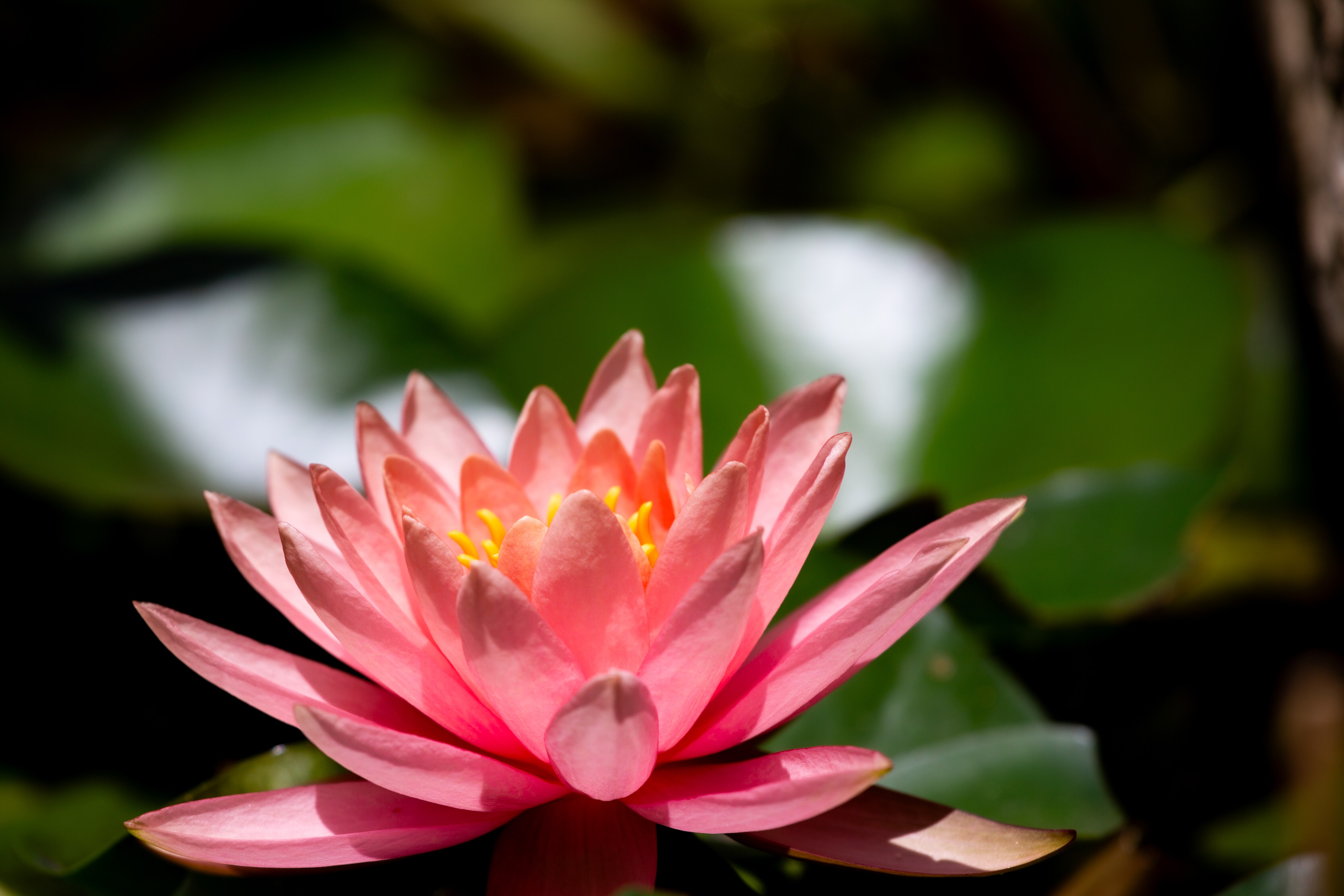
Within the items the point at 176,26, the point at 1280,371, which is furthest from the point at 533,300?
the point at 176,26

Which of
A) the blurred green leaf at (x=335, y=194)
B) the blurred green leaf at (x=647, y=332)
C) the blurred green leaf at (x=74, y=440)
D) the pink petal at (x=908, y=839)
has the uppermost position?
the blurred green leaf at (x=335, y=194)

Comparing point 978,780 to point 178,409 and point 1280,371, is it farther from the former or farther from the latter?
point 1280,371

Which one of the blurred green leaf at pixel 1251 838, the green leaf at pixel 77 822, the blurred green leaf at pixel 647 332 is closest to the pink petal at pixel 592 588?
the green leaf at pixel 77 822

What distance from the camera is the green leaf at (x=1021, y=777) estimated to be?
72 cm

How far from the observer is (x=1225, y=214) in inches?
76.0

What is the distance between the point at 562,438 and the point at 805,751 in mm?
311

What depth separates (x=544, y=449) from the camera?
2.38 ft

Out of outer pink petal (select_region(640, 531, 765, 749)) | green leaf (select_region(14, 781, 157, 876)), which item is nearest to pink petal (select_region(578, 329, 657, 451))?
outer pink petal (select_region(640, 531, 765, 749))

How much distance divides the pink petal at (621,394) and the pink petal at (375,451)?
0.48ft

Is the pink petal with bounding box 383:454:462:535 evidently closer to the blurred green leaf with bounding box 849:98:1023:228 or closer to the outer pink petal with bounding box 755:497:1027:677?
the outer pink petal with bounding box 755:497:1027:677

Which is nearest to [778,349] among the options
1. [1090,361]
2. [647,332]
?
[647,332]

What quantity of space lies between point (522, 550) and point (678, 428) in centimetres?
17

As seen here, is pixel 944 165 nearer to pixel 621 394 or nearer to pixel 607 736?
pixel 621 394

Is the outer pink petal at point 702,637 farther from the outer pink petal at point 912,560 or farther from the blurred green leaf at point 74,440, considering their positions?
the blurred green leaf at point 74,440
